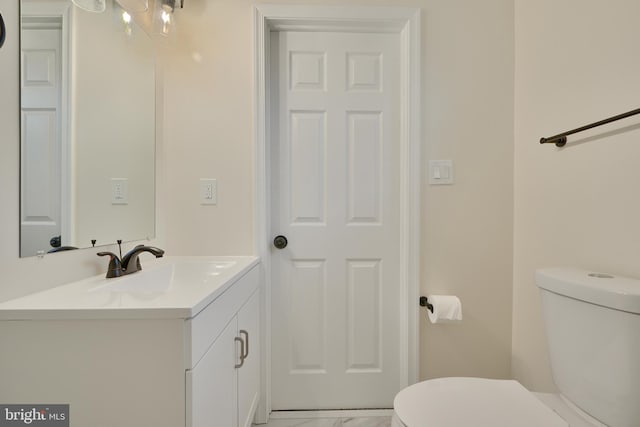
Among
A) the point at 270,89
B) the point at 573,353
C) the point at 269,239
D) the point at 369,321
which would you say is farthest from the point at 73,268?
the point at 573,353

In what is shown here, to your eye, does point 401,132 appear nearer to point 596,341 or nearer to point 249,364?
point 596,341

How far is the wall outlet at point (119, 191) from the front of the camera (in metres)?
1.11

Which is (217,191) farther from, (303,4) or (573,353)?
(573,353)

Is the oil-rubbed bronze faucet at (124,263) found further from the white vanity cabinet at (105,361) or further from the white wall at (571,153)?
the white wall at (571,153)

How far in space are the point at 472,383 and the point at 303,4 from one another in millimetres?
1745

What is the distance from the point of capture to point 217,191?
4.63 ft

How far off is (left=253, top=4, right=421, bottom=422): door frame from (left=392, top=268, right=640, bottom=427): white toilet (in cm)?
51

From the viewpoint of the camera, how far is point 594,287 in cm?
83

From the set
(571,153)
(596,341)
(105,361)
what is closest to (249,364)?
(105,361)

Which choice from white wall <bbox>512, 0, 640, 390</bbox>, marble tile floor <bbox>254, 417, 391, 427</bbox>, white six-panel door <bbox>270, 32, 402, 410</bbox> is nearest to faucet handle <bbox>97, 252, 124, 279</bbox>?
white six-panel door <bbox>270, 32, 402, 410</bbox>

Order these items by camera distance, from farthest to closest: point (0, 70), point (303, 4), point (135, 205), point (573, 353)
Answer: point (303, 4)
point (135, 205)
point (573, 353)
point (0, 70)

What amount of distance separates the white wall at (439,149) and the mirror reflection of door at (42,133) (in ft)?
1.77

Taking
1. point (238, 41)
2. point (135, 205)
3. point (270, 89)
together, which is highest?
point (238, 41)

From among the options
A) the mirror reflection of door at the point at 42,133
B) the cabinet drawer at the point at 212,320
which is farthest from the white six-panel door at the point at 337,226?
the mirror reflection of door at the point at 42,133
